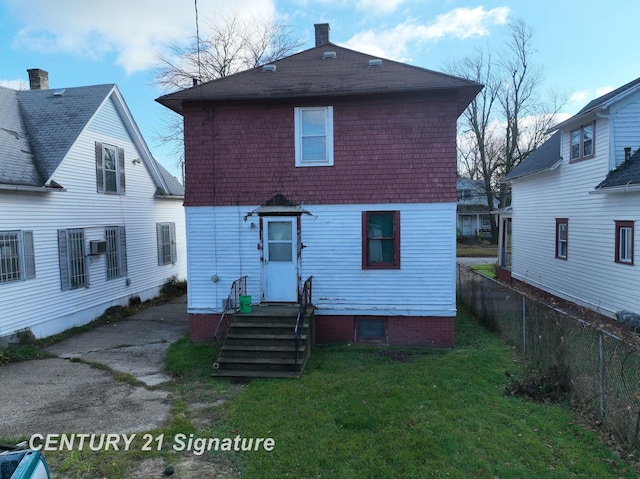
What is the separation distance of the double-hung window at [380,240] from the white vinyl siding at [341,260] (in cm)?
12

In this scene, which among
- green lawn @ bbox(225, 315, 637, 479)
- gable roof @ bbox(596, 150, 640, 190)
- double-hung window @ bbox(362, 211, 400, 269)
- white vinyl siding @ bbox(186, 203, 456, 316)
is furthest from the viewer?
gable roof @ bbox(596, 150, 640, 190)

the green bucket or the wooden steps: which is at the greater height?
the green bucket

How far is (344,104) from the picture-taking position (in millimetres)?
9750

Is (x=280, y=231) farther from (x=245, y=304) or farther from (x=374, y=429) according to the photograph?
(x=374, y=429)

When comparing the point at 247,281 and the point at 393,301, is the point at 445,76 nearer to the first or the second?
the point at 393,301

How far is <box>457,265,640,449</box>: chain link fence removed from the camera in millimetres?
5336

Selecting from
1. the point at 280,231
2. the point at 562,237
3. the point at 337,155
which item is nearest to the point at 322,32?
the point at 337,155

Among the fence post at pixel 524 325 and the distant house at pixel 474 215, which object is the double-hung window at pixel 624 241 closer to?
the fence post at pixel 524 325

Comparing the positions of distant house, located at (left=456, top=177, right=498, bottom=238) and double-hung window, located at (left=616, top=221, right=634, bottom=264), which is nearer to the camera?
double-hung window, located at (left=616, top=221, right=634, bottom=264)

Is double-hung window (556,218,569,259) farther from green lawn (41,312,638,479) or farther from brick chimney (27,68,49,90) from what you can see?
brick chimney (27,68,49,90)

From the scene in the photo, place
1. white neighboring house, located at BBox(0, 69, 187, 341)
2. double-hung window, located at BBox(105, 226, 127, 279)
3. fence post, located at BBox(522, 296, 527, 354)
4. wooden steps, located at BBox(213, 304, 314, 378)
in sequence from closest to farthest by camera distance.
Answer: wooden steps, located at BBox(213, 304, 314, 378), fence post, located at BBox(522, 296, 527, 354), white neighboring house, located at BBox(0, 69, 187, 341), double-hung window, located at BBox(105, 226, 127, 279)

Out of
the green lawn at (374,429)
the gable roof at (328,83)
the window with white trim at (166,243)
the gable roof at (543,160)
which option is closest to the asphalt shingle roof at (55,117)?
the gable roof at (328,83)

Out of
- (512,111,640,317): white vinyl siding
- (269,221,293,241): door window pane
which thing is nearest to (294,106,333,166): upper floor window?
(269,221,293,241): door window pane

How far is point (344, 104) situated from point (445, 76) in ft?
7.80
